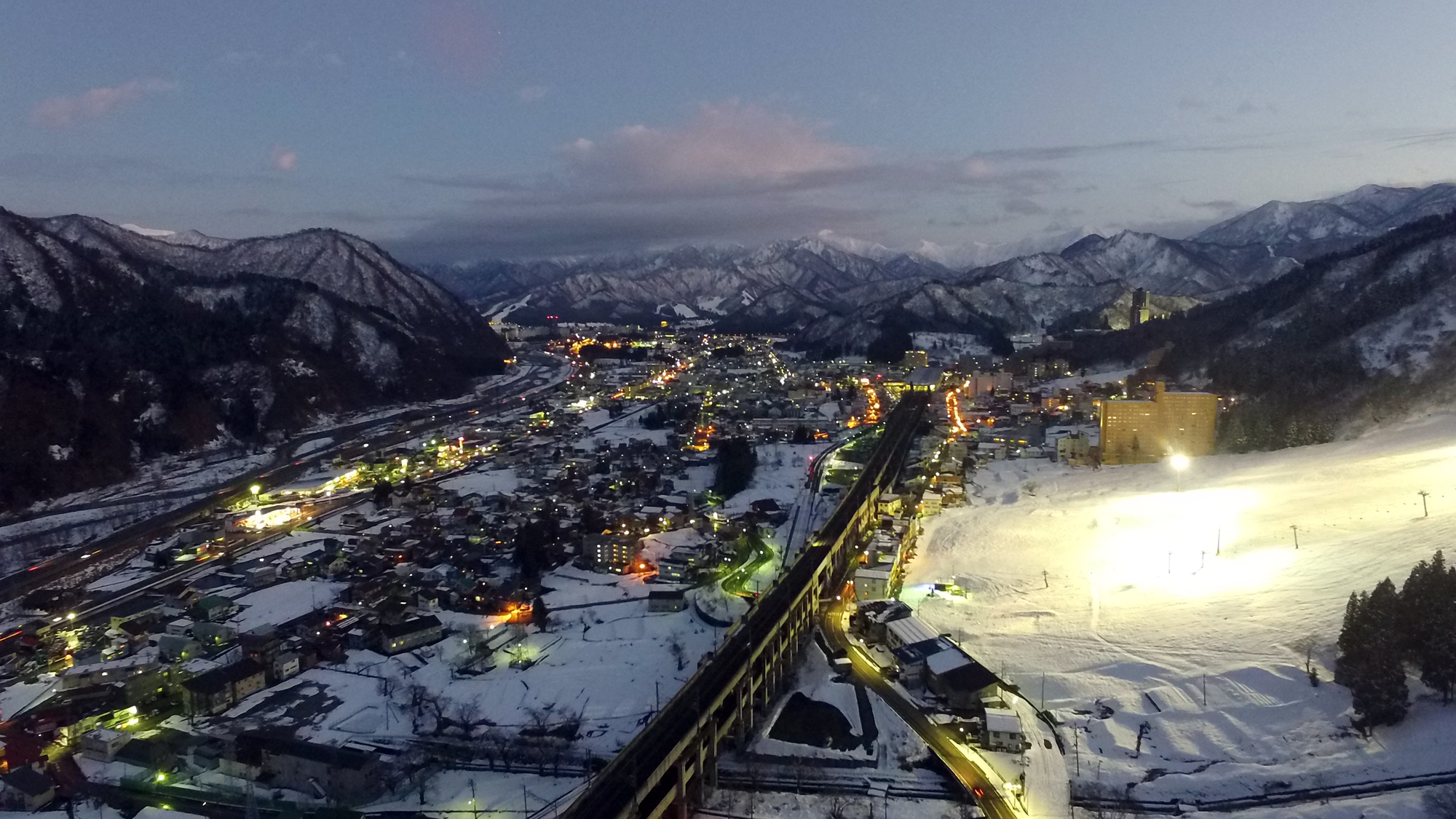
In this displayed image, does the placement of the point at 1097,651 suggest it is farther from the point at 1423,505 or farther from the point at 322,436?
the point at 322,436

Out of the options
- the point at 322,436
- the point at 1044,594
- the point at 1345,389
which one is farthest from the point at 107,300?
the point at 1345,389

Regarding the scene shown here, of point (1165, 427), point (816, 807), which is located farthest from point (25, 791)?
point (1165, 427)

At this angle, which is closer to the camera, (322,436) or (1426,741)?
(1426,741)

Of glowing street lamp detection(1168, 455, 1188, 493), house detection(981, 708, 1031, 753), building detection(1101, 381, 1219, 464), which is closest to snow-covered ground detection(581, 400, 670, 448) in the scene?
building detection(1101, 381, 1219, 464)

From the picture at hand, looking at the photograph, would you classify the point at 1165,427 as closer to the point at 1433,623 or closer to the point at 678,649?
the point at 1433,623

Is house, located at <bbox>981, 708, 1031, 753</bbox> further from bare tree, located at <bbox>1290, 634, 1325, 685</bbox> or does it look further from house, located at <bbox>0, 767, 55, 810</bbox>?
house, located at <bbox>0, 767, 55, 810</bbox>
